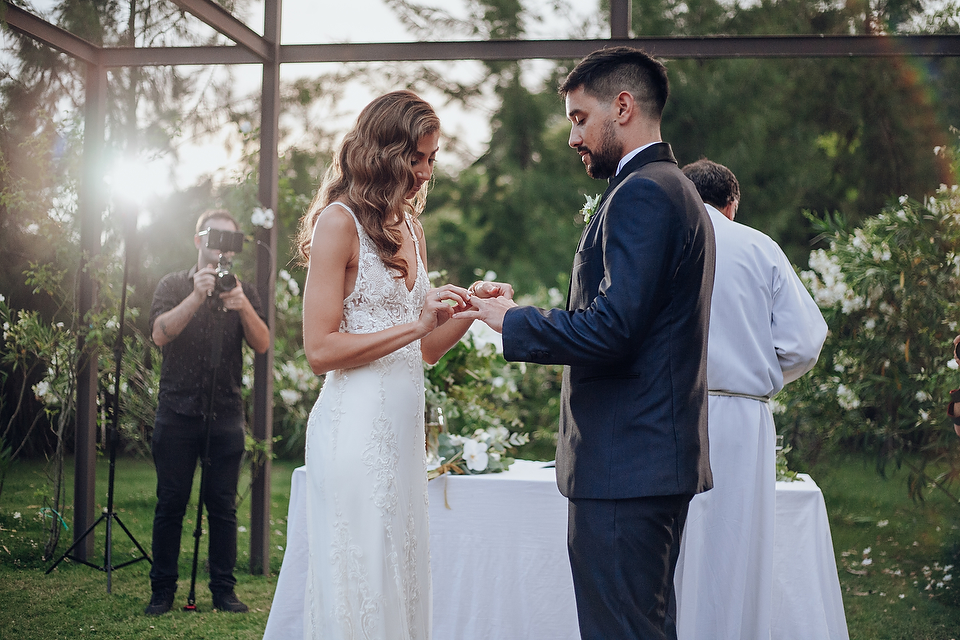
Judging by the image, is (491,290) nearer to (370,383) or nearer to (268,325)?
(370,383)

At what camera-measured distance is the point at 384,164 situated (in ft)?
7.30

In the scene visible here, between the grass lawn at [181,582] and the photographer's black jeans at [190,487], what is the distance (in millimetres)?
90

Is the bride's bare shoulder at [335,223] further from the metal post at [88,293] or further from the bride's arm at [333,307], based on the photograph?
the metal post at [88,293]

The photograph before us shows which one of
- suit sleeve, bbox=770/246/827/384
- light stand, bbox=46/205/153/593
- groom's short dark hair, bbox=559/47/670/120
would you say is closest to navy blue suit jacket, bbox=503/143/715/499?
groom's short dark hair, bbox=559/47/670/120

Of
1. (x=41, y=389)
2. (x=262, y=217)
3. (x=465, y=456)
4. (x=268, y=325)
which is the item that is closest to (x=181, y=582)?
(x=268, y=325)

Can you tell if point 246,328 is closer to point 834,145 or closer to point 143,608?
point 143,608

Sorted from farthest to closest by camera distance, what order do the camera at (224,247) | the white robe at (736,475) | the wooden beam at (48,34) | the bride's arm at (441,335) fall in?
the camera at (224,247), the wooden beam at (48,34), the white robe at (736,475), the bride's arm at (441,335)

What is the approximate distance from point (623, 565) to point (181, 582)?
3.24 m

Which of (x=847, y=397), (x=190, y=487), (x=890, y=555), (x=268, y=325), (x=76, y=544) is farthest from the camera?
(x=890, y=555)

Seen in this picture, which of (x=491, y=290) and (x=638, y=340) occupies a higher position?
(x=491, y=290)

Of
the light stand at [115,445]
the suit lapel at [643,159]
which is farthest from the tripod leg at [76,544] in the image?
the suit lapel at [643,159]

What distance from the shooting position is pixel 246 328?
4.10 m

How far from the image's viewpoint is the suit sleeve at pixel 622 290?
1.81 metres

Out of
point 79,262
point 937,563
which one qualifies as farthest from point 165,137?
point 937,563
